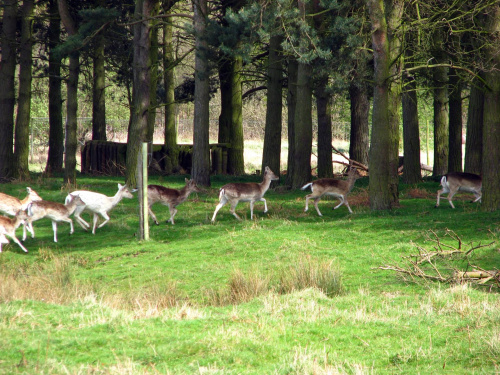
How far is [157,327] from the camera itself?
737 centimetres

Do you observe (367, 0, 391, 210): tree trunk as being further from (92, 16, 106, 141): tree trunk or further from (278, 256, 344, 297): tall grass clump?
(92, 16, 106, 141): tree trunk

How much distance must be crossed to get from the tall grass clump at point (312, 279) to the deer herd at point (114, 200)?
6445 mm

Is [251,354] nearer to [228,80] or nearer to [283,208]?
[283,208]

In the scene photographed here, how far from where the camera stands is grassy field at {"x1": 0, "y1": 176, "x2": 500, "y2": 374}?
6423 millimetres

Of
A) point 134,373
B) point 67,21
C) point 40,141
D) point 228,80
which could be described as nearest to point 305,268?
point 134,373

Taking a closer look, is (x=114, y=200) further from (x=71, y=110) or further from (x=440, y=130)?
(x=440, y=130)

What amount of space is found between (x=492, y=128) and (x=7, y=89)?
1913 centimetres

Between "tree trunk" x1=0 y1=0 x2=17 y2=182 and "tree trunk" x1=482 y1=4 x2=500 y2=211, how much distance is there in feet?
60.7

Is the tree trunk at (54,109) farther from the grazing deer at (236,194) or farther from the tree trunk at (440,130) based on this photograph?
the tree trunk at (440,130)

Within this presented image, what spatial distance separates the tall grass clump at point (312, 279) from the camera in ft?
33.9

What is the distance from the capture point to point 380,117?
16.9 metres

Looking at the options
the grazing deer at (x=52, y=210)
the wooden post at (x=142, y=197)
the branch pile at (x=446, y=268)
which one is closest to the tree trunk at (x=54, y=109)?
the grazing deer at (x=52, y=210)

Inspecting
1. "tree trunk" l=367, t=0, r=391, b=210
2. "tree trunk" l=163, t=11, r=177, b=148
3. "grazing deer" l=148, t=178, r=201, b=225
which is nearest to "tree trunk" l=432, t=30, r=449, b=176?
"tree trunk" l=367, t=0, r=391, b=210

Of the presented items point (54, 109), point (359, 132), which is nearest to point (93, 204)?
point (54, 109)
